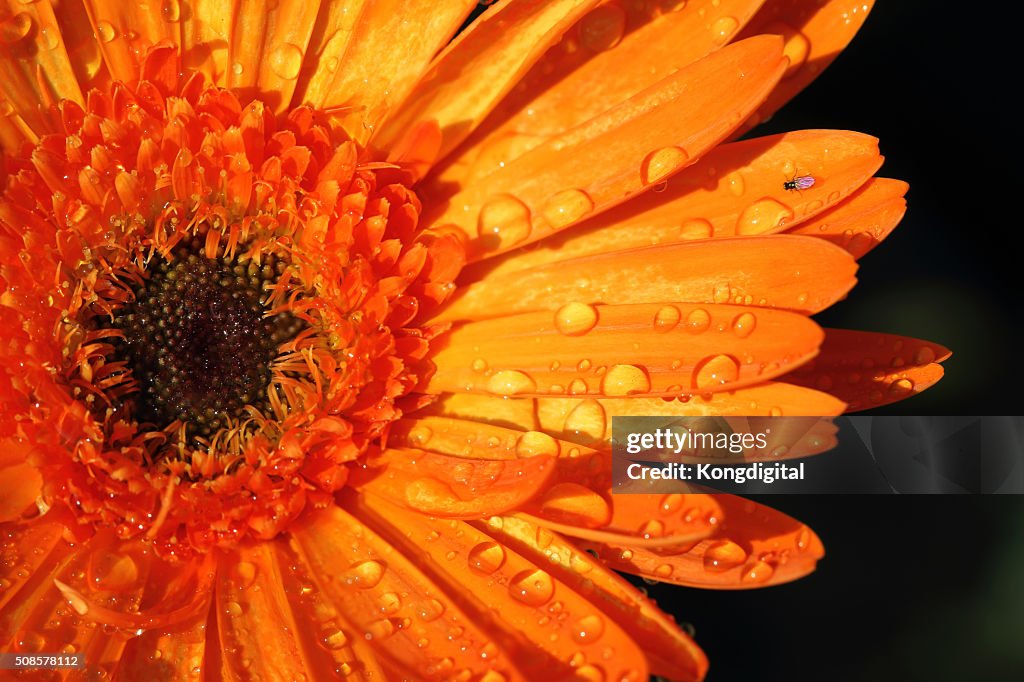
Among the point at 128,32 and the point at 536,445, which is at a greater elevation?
the point at 128,32

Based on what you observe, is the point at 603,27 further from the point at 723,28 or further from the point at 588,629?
the point at 588,629

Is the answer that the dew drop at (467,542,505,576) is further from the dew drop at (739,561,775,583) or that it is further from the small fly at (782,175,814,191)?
the small fly at (782,175,814,191)

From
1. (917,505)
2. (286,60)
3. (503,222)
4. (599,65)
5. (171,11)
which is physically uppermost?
(171,11)

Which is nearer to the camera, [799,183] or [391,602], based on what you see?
[391,602]

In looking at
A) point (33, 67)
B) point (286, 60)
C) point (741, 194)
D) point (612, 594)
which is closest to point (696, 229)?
point (741, 194)

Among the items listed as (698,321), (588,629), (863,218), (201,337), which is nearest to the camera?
(588,629)

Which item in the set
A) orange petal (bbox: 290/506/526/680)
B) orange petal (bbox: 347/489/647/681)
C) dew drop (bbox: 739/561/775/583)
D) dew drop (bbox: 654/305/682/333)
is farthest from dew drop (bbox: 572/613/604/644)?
dew drop (bbox: 654/305/682/333)

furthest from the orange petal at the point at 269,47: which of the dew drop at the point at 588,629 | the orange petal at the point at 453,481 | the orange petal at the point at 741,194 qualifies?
the dew drop at the point at 588,629

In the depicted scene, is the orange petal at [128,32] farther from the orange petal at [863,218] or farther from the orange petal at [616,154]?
the orange petal at [863,218]

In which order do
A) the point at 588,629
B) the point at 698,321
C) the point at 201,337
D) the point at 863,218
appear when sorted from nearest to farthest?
the point at 588,629 → the point at 698,321 → the point at 863,218 → the point at 201,337
